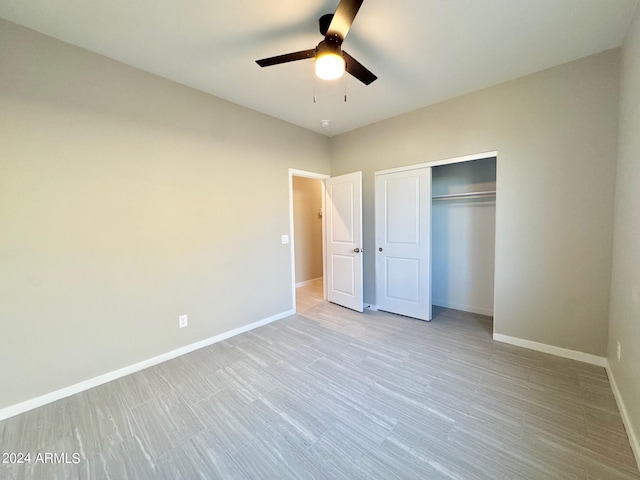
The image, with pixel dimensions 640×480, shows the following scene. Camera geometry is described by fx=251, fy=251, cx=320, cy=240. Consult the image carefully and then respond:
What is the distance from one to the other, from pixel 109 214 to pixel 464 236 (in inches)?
169

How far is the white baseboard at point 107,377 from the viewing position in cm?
187

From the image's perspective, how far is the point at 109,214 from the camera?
221cm

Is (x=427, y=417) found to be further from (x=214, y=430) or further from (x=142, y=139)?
(x=142, y=139)

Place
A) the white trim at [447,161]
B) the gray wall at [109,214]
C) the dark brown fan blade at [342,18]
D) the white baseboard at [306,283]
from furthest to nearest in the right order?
the white baseboard at [306,283] → the white trim at [447,161] → the gray wall at [109,214] → the dark brown fan blade at [342,18]

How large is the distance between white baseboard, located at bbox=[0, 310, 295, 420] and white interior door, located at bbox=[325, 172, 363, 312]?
1.52m

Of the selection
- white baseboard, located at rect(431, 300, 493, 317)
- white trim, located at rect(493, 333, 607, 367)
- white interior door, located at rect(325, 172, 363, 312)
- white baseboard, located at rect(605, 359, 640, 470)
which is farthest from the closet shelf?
white baseboard, located at rect(605, 359, 640, 470)

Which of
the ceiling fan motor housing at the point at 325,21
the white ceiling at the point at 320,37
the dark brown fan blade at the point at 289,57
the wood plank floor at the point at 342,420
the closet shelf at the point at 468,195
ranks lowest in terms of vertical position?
the wood plank floor at the point at 342,420

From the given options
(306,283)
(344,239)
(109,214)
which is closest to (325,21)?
(109,214)

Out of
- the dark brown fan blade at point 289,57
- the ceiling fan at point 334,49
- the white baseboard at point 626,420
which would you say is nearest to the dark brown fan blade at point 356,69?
the ceiling fan at point 334,49

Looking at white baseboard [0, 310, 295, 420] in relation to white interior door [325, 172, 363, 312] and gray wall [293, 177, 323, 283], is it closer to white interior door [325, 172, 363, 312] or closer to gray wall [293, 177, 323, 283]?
white interior door [325, 172, 363, 312]

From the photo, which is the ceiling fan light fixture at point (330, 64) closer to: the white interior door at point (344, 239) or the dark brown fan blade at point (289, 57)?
the dark brown fan blade at point (289, 57)

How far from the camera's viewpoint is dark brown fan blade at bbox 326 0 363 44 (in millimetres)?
1373

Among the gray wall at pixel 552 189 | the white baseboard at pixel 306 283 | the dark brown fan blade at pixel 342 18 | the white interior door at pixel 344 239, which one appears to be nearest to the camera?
the dark brown fan blade at pixel 342 18

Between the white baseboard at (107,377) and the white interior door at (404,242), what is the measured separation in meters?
2.06
